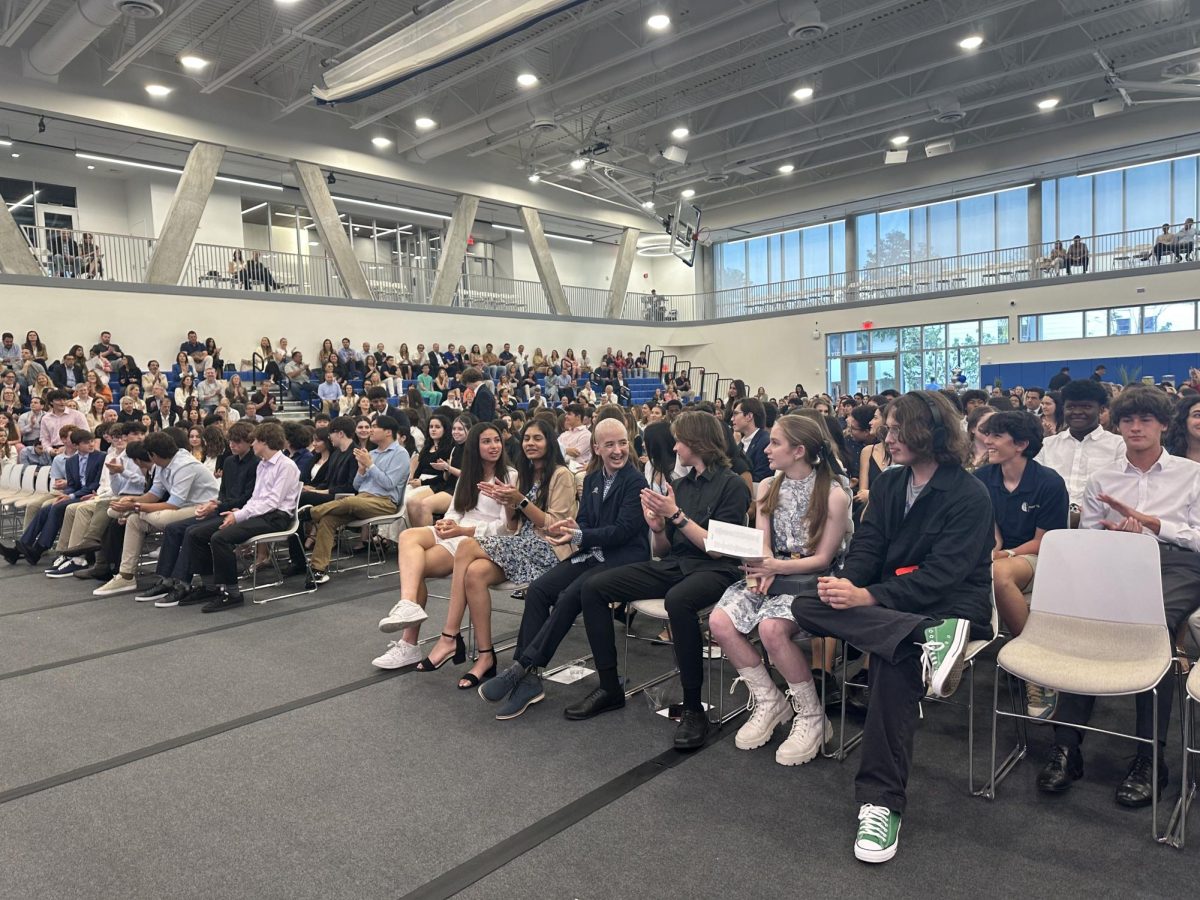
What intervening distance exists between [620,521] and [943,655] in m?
1.53

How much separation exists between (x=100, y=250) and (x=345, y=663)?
44.3 feet

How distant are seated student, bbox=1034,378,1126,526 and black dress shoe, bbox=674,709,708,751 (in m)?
2.28

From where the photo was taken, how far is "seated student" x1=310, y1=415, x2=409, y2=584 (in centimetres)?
578

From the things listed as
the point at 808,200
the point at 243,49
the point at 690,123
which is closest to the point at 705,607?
the point at 243,49

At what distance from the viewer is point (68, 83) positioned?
12.7 metres

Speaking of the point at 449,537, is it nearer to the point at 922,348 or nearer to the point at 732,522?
the point at 732,522

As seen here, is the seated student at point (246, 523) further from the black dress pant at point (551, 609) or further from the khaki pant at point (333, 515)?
the black dress pant at point (551, 609)

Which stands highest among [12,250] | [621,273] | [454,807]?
[621,273]

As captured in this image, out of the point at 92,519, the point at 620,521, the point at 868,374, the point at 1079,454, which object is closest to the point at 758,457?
the point at 1079,454

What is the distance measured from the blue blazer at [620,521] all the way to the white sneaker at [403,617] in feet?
2.96

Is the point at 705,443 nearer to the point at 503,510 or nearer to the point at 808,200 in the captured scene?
the point at 503,510

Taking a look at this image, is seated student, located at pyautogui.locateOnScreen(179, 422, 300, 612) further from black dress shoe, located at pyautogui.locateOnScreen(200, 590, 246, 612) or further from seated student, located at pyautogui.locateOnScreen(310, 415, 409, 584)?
seated student, located at pyautogui.locateOnScreen(310, 415, 409, 584)

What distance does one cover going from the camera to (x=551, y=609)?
3590mm

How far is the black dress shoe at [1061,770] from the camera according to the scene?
8.32 feet
